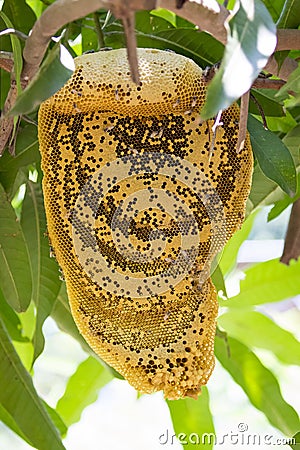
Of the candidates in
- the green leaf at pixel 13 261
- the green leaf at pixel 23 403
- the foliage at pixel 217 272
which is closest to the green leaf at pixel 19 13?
the foliage at pixel 217 272

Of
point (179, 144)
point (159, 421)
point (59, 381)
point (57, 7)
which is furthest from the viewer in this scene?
point (59, 381)

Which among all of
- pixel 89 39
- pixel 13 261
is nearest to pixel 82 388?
pixel 13 261

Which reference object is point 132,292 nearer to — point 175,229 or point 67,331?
point 175,229

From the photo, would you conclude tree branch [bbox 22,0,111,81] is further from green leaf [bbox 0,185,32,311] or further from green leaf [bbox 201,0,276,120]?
green leaf [bbox 0,185,32,311]

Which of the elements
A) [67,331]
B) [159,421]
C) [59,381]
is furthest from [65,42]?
[59,381]

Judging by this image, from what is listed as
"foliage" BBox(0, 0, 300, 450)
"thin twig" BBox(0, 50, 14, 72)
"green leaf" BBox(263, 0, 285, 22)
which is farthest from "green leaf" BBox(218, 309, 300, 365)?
"thin twig" BBox(0, 50, 14, 72)

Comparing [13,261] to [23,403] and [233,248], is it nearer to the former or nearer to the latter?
[23,403]
